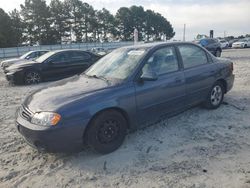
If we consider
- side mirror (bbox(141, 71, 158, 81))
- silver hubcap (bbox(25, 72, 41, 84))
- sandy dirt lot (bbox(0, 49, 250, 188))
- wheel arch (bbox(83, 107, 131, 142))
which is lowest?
sandy dirt lot (bbox(0, 49, 250, 188))

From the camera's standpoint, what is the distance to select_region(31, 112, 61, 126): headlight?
3748 mm

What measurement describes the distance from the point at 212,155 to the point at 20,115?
114 inches

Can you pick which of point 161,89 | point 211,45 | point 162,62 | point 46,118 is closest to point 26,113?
point 46,118

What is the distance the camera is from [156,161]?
399 cm

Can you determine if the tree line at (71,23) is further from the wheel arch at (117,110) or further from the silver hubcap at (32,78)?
the wheel arch at (117,110)

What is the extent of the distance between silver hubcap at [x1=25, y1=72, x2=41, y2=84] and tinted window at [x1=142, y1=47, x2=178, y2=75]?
A: 7.48m

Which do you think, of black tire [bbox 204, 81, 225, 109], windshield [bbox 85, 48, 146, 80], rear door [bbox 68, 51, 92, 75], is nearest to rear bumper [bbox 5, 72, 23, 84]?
rear door [bbox 68, 51, 92, 75]

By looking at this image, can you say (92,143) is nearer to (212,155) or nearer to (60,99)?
(60,99)

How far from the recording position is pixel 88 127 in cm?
398

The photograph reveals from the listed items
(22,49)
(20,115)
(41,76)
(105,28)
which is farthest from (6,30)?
(20,115)

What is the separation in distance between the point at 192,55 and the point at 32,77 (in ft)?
24.7

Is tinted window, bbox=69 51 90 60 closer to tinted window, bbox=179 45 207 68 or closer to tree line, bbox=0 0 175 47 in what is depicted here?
tinted window, bbox=179 45 207 68

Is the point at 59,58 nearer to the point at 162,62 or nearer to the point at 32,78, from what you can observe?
the point at 32,78

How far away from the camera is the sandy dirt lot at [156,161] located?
3.54m
